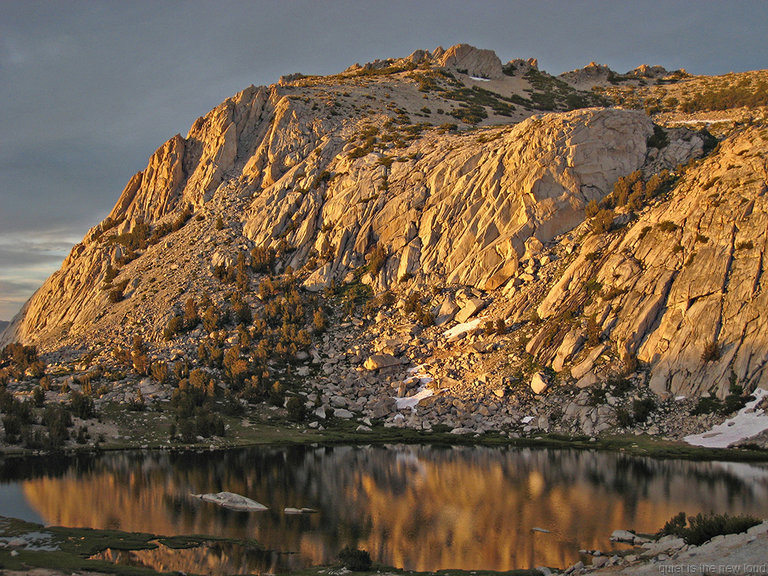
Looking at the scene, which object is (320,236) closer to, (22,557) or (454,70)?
(22,557)

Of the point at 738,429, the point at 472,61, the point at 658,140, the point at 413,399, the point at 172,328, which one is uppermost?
the point at 472,61

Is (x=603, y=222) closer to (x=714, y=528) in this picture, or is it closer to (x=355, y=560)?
(x=714, y=528)

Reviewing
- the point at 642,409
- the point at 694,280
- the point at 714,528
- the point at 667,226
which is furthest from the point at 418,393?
the point at 714,528

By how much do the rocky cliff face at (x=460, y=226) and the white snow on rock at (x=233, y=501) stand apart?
132 feet

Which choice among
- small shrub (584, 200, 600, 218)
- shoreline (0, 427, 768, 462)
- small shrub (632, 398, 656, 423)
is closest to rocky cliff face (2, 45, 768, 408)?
small shrub (584, 200, 600, 218)

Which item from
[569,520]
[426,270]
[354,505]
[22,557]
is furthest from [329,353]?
[22,557]

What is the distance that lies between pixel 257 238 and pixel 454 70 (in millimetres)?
87936

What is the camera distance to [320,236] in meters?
94.3

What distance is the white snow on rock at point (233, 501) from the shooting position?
115 ft

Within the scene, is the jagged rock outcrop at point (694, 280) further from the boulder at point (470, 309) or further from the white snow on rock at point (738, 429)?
the boulder at point (470, 309)

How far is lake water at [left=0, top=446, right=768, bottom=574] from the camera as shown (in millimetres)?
27438

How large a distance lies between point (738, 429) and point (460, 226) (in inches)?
1756

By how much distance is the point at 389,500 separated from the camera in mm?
37406

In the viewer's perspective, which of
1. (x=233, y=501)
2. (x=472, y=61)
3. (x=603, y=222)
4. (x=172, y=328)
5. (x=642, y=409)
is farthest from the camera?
(x=472, y=61)
